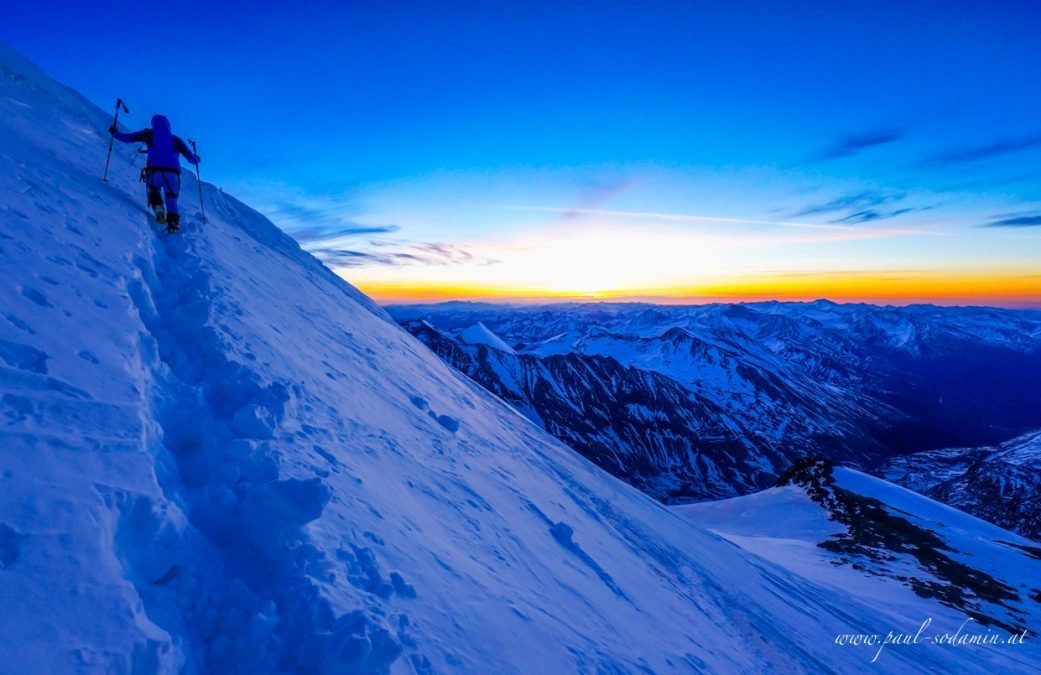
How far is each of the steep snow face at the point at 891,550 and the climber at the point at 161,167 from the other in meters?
25.3

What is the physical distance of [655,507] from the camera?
2066 cm

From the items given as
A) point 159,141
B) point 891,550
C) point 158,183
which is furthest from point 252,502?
point 891,550

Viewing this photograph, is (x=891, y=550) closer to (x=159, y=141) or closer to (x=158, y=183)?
(x=158, y=183)

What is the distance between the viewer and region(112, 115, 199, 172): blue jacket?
45.0 feet

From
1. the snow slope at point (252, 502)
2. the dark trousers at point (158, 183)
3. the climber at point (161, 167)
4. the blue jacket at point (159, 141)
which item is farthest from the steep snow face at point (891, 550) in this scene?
the blue jacket at point (159, 141)

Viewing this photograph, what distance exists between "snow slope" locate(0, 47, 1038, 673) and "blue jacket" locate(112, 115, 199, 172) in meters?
1.35

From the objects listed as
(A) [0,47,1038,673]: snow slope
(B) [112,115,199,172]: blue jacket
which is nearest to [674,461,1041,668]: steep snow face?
(A) [0,47,1038,673]: snow slope

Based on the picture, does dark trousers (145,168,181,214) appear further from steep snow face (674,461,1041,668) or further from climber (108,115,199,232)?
steep snow face (674,461,1041,668)

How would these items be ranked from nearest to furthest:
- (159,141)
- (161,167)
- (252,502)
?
(252,502) → (161,167) → (159,141)

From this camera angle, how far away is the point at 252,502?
231 inches

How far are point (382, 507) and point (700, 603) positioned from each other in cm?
1078

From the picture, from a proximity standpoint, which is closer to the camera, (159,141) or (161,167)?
(161,167)

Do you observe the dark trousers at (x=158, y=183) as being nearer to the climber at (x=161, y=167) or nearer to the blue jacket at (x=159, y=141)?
the climber at (x=161, y=167)

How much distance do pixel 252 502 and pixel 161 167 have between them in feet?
39.9
